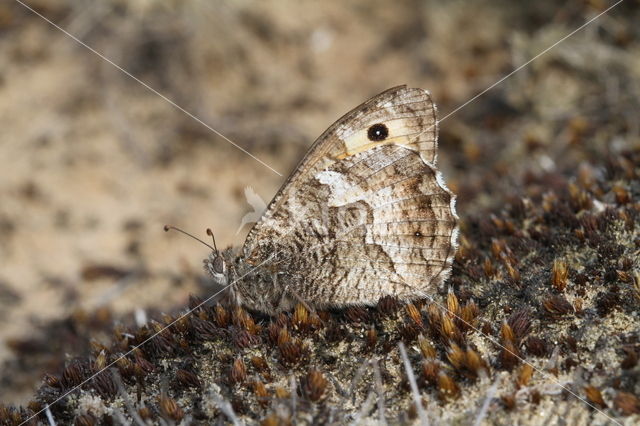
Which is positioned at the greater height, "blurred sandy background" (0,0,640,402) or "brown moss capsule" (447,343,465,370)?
"blurred sandy background" (0,0,640,402)

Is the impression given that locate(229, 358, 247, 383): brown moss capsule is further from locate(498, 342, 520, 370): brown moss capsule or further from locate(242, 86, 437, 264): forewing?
locate(498, 342, 520, 370): brown moss capsule

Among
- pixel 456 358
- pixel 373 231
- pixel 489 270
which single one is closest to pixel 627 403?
pixel 456 358

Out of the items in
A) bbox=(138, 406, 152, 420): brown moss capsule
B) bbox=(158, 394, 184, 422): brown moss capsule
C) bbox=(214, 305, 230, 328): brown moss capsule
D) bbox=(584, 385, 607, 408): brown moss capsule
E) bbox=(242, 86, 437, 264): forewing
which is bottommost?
bbox=(584, 385, 607, 408): brown moss capsule

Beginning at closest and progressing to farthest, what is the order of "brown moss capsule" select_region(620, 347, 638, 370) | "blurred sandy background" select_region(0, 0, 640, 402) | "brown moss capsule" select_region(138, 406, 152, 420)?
→ "brown moss capsule" select_region(620, 347, 638, 370), "brown moss capsule" select_region(138, 406, 152, 420), "blurred sandy background" select_region(0, 0, 640, 402)

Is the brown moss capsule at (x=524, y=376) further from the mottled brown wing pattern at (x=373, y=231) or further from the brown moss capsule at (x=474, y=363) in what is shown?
the mottled brown wing pattern at (x=373, y=231)

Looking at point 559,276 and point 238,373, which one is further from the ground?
point 238,373

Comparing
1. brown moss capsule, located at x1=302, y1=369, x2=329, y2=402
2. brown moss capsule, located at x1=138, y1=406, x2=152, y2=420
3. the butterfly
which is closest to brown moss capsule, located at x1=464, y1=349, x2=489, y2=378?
the butterfly

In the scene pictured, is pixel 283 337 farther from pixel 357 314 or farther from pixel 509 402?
pixel 509 402
